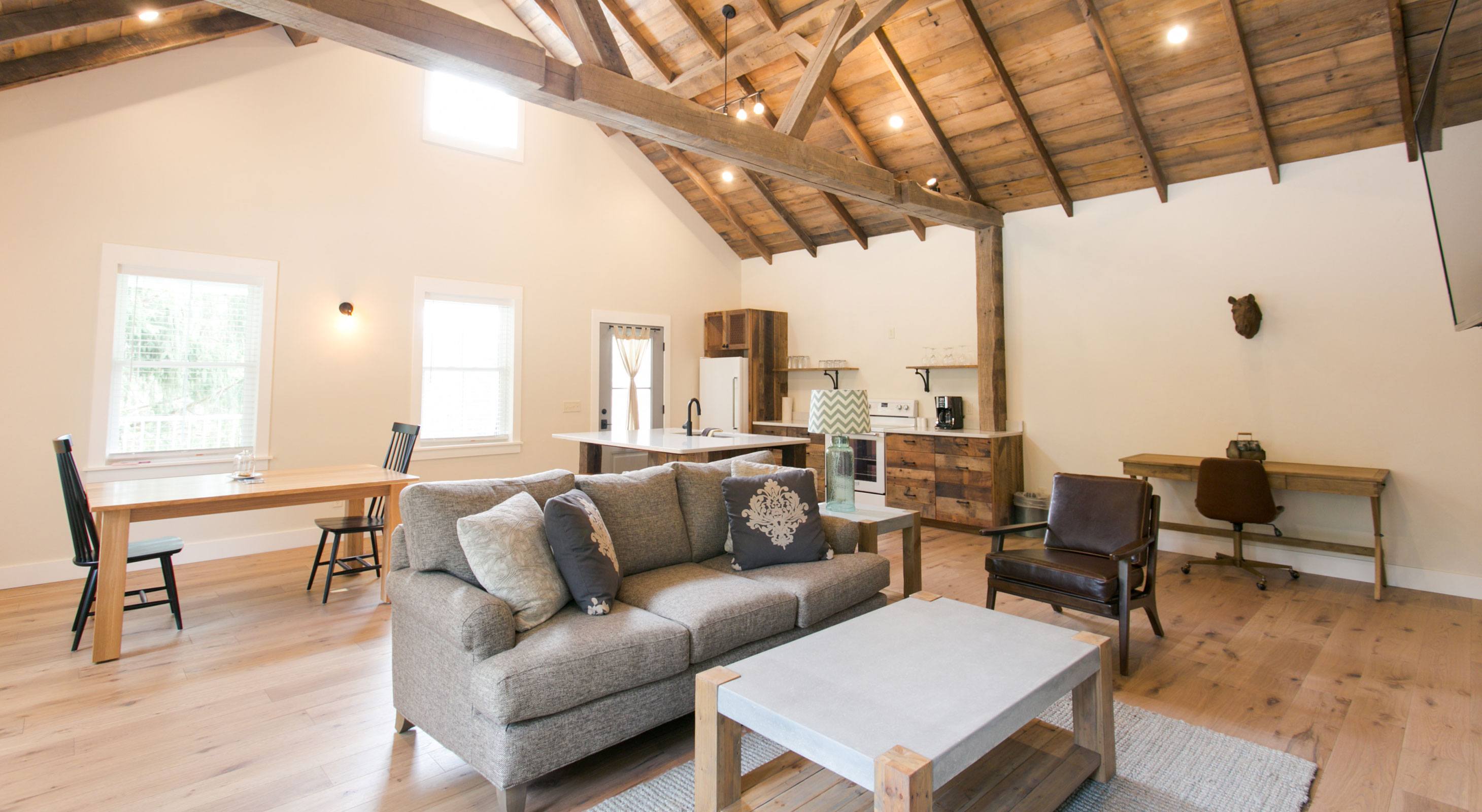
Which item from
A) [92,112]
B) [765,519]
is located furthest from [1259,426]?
[92,112]

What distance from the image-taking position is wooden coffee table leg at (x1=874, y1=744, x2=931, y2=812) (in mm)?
1412

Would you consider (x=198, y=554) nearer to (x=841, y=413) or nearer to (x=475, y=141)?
(x=475, y=141)

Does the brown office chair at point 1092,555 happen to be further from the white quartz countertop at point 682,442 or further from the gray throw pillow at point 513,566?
the gray throw pillow at point 513,566

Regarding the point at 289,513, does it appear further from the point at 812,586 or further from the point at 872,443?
the point at 872,443

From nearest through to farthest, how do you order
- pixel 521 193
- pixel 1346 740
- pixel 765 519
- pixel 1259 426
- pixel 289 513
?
pixel 1346 740, pixel 765 519, pixel 1259 426, pixel 289 513, pixel 521 193

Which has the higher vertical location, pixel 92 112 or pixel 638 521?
pixel 92 112

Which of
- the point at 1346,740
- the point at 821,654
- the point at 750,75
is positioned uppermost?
the point at 750,75

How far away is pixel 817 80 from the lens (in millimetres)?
4207

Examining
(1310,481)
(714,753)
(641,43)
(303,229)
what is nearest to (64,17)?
(303,229)

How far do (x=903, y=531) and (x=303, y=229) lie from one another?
16.3 feet

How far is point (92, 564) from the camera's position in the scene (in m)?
3.29

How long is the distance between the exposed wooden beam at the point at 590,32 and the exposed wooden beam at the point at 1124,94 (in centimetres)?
292

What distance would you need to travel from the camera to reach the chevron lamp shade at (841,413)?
12.5 feet

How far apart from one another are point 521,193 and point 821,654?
18.7 ft
